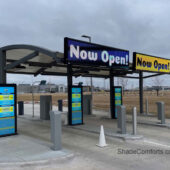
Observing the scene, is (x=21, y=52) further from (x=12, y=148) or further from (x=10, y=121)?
(x=12, y=148)

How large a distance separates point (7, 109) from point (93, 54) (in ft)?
13.2

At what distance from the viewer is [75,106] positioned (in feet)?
36.4

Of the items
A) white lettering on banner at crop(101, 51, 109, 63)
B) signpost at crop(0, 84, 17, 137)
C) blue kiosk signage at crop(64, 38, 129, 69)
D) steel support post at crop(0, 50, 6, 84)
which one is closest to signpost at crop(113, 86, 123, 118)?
blue kiosk signage at crop(64, 38, 129, 69)

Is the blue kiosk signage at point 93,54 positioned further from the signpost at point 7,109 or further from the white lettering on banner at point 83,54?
the signpost at point 7,109

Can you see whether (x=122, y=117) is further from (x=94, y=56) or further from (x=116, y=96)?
(x=116, y=96)

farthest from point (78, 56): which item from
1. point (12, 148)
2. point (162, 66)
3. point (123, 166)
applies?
point (162, 66)

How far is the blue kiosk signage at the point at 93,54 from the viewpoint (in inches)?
321

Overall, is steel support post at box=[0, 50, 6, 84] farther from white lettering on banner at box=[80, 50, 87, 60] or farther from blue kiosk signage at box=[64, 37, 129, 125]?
white lettering on banner at box=[80, 50, 87, 60]

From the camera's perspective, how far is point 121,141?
7832 millimetres

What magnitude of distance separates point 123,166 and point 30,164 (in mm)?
2225

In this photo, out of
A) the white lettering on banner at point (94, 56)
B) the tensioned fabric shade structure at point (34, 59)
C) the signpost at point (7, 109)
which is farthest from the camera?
the white lettering on banner at point (94, 56)

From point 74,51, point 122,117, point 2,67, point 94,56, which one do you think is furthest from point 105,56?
point 2,67

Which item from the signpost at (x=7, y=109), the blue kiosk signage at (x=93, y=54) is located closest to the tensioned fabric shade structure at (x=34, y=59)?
the blue kiosk signage at (x=93, y=54)

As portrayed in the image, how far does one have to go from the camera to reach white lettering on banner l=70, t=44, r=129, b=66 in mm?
8270
